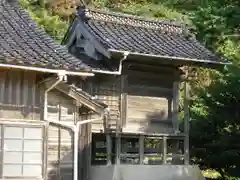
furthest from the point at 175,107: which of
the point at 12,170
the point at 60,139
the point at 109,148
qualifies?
the point at 12,170

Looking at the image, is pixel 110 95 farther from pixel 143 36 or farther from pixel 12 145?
pixel 12 145

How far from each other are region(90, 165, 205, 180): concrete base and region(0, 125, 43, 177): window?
403 cm

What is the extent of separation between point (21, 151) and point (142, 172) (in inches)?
206

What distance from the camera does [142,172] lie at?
18266mm

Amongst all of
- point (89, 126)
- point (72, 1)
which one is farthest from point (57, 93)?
point (72, 1)

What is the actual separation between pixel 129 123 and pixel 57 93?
4174 mm

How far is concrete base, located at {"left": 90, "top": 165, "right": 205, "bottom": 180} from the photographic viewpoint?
17922mm

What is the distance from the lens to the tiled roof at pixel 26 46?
44.4ft

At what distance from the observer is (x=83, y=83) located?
18109 mm

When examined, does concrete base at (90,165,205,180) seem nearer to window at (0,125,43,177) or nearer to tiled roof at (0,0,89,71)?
window at (0,125,43,177)

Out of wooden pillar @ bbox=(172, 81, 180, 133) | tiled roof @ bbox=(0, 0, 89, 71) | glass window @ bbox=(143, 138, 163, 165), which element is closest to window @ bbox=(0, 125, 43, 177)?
tiled roof @ bbox=(0, 0, 89, 71)

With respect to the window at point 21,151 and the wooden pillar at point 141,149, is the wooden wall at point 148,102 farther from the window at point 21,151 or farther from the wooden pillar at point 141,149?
the window at point 21,151

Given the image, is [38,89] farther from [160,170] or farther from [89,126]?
[160,170]

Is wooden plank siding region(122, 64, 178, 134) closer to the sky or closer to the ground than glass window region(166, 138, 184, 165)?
closer to the sky
